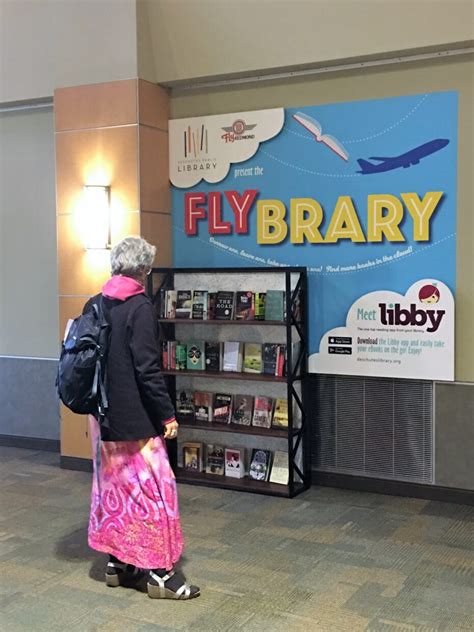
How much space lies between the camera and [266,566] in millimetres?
4207

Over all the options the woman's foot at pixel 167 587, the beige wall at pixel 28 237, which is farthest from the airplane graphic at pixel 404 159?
the woman's foot at pixel 167 587

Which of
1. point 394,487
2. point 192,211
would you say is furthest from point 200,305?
point 394,487

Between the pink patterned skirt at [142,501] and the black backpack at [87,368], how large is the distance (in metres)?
0.24

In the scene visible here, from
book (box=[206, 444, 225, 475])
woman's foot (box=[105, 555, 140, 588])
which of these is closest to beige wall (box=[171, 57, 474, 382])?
book (box=[206, 444, 225, 475])

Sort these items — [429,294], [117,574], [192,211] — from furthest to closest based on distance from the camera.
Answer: [192,211] → [429,294] → [117,574]

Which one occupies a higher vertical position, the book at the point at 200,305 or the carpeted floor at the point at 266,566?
the book at the point at 200,305

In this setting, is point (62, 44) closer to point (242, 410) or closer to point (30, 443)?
point (242, 410)

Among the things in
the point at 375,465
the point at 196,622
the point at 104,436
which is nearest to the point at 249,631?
the point at 196,622

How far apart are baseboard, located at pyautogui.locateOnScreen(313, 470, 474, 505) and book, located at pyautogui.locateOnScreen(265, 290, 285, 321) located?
1.12m

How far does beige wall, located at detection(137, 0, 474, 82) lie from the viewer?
16.4 feet

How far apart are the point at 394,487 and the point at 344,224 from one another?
1749mm

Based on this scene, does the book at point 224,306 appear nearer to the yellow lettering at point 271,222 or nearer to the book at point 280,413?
the yellow lettering at point 271,222

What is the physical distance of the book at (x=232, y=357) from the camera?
18.7ft

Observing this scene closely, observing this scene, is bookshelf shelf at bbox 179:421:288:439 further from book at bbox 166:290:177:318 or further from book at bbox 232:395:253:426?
book at bbox 166:290:177:318
